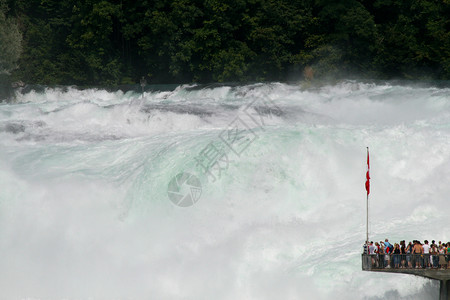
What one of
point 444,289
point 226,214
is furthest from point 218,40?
point 444,289

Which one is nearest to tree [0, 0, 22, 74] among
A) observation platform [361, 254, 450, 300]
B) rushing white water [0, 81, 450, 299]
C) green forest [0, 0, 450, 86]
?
green forest [0, 0, 450, 86]

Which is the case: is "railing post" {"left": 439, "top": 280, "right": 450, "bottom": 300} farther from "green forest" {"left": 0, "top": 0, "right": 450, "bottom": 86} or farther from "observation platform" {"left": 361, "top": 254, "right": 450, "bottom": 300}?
"green forest" {"left": 0, "top": 0, "right": 450, "bottom": 86}

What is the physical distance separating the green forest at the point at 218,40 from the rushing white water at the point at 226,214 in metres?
16.7

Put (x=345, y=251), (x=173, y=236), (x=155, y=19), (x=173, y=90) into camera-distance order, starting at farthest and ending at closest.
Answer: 1. (x=155, y=19)
2. (x=173, y=90)
3. (x=173, y=236)
4. (x=345, y=251)

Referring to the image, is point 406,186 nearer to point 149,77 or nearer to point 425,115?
point 425,115

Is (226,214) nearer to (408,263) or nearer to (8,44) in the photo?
(408,263)

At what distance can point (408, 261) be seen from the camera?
1393 cm

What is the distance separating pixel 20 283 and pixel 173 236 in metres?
3.92

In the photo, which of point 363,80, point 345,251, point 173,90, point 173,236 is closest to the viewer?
point 345,251

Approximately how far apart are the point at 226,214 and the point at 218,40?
2598 cm

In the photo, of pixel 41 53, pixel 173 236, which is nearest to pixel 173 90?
pixel 41 53

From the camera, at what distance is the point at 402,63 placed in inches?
1515

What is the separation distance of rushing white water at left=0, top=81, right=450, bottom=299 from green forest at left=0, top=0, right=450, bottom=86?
16.7 metres

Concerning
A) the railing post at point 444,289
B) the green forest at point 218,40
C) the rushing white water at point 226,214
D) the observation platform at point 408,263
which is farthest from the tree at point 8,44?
the railing post at point 444,289
